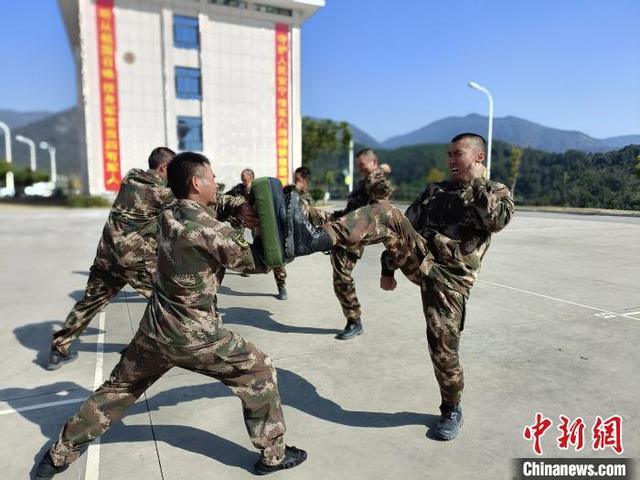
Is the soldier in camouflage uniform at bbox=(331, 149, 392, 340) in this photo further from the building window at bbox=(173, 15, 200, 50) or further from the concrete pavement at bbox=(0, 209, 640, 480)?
the building window at bbox=(173, 15, 200, 50)

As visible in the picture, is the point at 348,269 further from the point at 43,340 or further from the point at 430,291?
the point at 43,340

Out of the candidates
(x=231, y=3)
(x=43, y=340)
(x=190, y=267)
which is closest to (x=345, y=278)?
(x=190, y=267)

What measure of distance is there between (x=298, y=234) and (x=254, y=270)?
28 cm

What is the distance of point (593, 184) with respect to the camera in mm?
18172

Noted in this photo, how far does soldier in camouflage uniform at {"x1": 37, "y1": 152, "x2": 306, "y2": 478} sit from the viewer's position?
2.22 meters

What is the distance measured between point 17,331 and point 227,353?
396 cm

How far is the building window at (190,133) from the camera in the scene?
30391 millimetres

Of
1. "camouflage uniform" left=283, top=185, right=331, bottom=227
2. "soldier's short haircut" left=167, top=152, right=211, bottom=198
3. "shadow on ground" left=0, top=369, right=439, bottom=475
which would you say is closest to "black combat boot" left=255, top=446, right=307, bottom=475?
"shadow on ground" left=0, top=369, right=439, bottom=475

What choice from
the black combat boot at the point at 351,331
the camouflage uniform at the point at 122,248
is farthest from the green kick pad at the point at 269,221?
the black combat boot at the point at 351,331

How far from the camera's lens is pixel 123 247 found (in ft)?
13.2

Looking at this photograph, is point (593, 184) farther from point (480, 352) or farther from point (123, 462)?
point (123, 462)

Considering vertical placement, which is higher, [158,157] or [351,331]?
[158,157]

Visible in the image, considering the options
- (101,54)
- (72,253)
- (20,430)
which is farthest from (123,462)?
(101,54)

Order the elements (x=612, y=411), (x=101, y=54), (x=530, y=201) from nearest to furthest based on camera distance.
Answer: (x=612, y=411) → (x=101, y=54) → (x=530, y=201)
